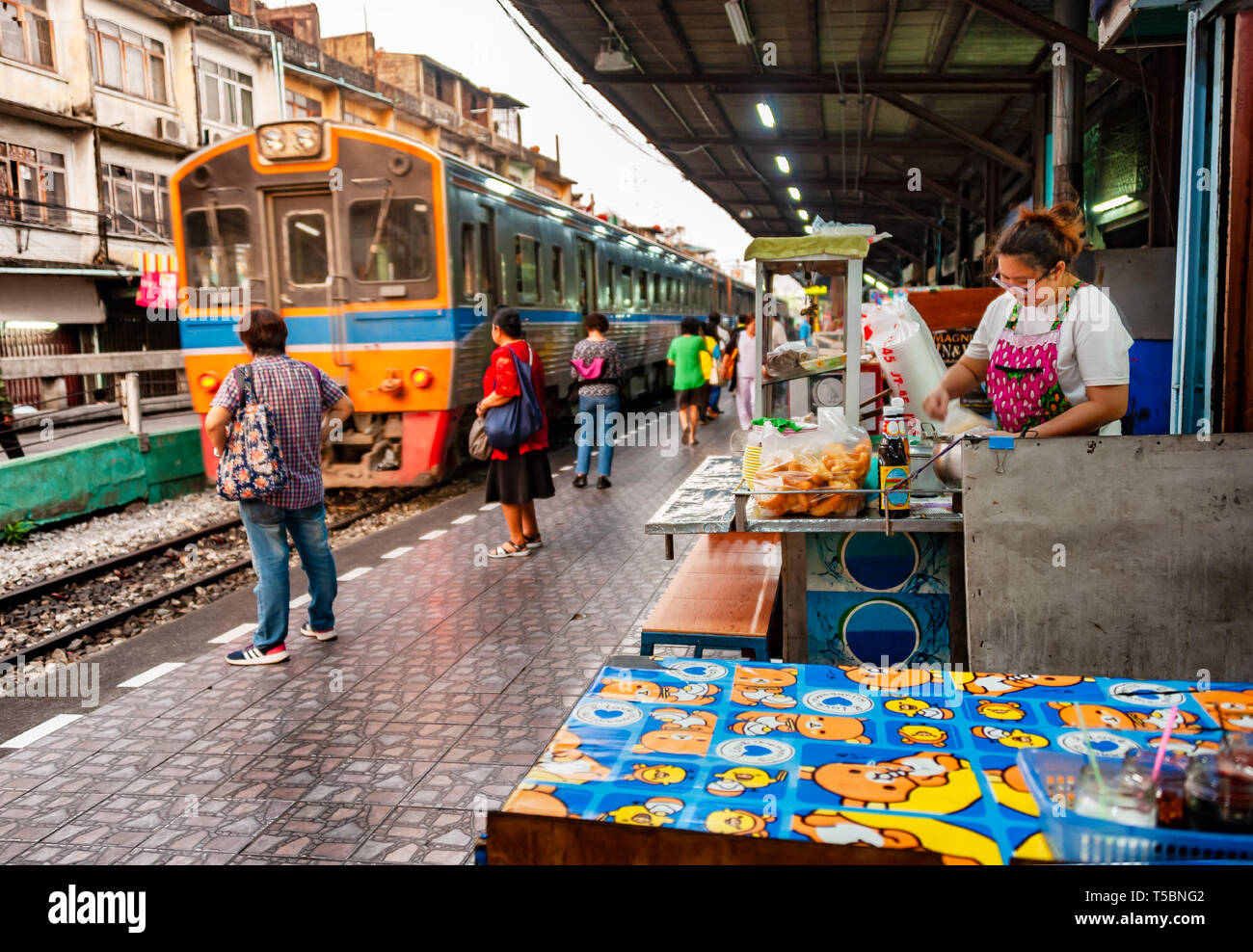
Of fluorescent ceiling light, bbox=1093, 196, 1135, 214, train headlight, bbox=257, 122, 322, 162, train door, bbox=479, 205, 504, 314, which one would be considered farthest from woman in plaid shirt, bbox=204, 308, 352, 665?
fluorescent ceiling light, bbox=1093, 196, 1135, 214

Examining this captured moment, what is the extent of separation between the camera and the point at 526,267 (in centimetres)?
1165

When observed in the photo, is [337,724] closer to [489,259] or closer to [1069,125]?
[489,259]

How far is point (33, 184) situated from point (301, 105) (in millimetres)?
9513

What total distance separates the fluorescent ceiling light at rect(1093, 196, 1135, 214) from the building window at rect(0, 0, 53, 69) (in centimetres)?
1907

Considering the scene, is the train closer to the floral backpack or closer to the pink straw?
the floral backpack

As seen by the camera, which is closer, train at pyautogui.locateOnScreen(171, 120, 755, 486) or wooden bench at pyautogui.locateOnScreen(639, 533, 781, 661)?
wooden bench at pyautogui.locateOnScreen(639, 533, 781, 661)

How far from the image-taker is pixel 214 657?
5.24 metres

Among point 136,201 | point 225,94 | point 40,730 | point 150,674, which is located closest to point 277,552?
point 150,674

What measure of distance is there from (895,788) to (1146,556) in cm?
155

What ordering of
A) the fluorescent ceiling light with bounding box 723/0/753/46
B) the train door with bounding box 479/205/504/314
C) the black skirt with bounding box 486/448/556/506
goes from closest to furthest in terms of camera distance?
1. the black skirt with bounding box 486/448/556/506
2. the fluorescent ceiling light with bounding box 723/0/753/46
3. the train door with bounding box 479/205/504/314

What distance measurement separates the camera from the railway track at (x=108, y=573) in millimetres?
5684

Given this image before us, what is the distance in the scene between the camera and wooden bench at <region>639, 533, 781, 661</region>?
11.9 ft

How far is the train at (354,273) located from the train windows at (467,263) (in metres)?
0.02

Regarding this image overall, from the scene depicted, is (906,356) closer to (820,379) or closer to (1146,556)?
(820,379)
